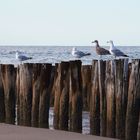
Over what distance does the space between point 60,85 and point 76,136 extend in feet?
5.11

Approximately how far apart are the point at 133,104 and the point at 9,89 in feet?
8.83

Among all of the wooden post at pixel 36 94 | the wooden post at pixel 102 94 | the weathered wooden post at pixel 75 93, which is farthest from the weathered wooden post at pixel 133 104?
the wooden post at pixel 36 94

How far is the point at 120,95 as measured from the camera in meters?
8.76

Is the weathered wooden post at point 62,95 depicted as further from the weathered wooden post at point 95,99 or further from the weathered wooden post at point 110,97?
the weathered wooden post at point 110,97

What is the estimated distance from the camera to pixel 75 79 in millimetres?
9383

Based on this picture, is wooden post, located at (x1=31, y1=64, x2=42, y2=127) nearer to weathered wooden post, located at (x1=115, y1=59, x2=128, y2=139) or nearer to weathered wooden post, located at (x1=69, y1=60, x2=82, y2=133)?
weathered wooden post, located at (x1=69, y1=60, x2=82, y2=133)

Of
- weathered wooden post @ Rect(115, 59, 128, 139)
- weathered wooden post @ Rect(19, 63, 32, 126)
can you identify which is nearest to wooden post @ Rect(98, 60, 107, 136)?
weathered wooden post @ Rect(115, 59, 128, 139)

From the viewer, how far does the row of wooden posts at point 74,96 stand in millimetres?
8680

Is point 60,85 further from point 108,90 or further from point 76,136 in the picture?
point 76,136

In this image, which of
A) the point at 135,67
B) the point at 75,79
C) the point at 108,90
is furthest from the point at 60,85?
the point at 135,67

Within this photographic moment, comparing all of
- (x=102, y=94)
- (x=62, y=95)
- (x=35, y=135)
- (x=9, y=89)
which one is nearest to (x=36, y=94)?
(x=62, y=95)

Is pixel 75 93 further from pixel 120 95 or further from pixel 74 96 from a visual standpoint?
pixel 120 95

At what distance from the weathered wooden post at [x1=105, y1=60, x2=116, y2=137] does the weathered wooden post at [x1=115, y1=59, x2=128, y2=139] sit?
3.6 inches

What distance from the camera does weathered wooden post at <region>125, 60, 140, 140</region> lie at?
8.52m
